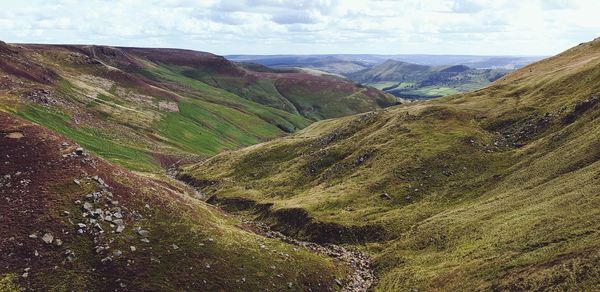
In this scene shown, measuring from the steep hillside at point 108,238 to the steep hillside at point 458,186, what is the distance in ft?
41.7

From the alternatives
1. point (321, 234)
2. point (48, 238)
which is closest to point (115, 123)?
point (321, 234)

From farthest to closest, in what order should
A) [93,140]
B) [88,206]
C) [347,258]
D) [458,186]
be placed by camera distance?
[93,140] → [458,186] → [347,258] → [88,206]

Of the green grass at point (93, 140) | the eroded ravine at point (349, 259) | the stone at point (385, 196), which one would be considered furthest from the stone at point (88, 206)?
the green grass at point (93, 140)

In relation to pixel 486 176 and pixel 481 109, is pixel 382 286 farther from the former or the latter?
pixel 481 109

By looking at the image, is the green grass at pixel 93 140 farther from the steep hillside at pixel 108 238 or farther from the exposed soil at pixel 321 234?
the steep hillside at pixel 108 238

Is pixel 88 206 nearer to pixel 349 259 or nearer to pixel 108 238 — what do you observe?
pixel 108 238

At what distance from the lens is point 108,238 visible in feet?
149

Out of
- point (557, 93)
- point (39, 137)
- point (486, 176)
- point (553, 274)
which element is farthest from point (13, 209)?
point (557, 93)

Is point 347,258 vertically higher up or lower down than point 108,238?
lower down

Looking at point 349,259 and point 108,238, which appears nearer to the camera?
point 108,238

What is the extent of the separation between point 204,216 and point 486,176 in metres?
42.2

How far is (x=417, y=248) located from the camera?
57.4 meters

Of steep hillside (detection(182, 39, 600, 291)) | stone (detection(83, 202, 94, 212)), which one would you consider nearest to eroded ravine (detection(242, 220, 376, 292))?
steep hillside (detection(182, 39, 600, 291))

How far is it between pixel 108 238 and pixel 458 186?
1960 inches
